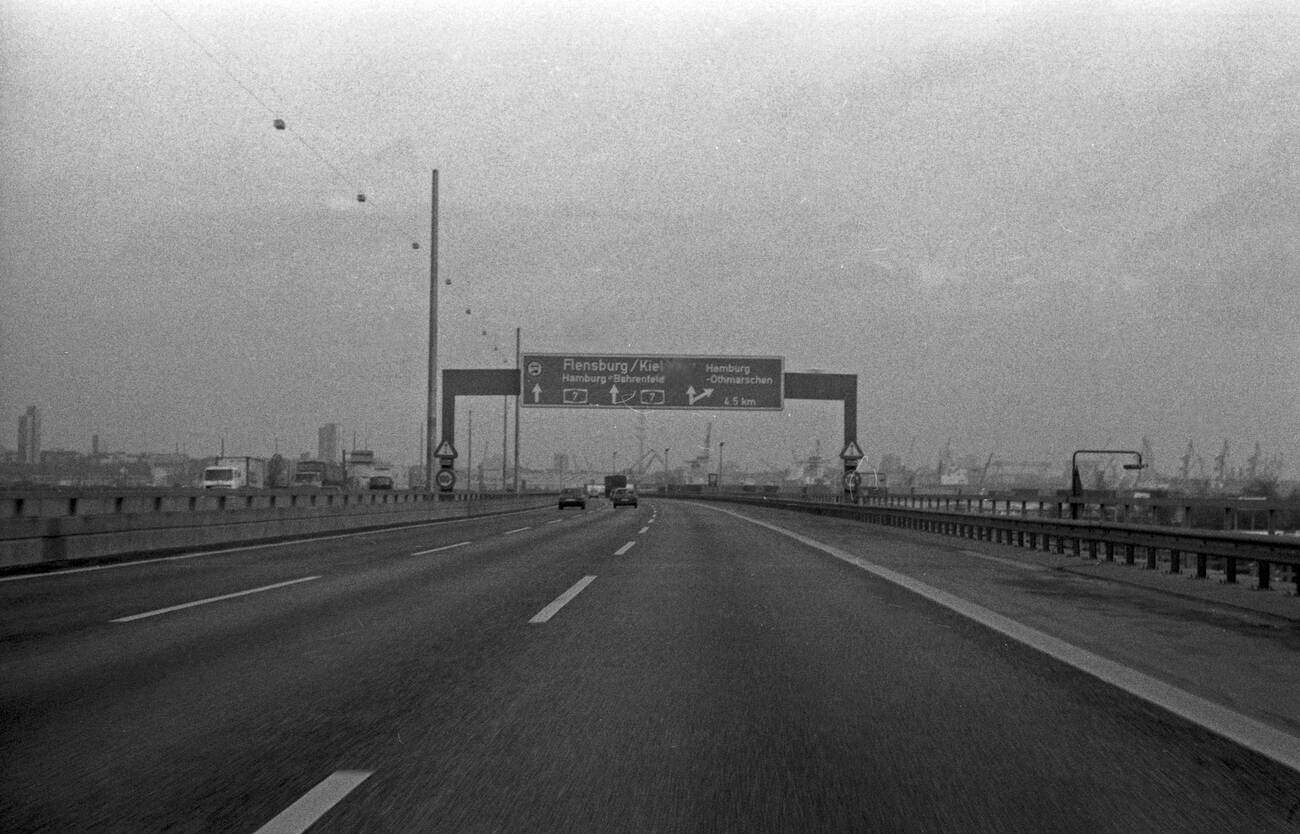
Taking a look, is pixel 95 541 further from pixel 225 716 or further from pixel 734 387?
pixel 734 387

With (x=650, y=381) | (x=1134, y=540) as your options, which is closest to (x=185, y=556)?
(x=1134, y=540)

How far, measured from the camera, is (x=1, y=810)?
12.4 feet

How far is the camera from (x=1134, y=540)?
A: 14.5 m

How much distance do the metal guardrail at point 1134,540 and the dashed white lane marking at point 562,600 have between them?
7193mm

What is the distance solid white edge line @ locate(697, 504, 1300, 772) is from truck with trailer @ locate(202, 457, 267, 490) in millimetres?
44865

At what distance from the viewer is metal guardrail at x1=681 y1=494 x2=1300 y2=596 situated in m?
11.0

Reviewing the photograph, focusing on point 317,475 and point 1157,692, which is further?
point 317,475

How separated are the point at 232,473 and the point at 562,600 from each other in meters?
45.9

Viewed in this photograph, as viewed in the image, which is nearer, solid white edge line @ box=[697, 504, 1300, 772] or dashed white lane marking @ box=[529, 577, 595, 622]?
solid white edge line @ box=[697, 504, 1300, 772]

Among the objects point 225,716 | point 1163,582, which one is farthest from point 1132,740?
point 1163,582

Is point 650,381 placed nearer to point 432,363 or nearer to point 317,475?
point 432,363

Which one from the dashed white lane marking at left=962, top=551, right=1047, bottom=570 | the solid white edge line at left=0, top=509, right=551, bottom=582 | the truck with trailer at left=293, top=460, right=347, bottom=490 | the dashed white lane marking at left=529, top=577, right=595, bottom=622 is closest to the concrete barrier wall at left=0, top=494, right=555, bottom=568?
the solid white edge line at left=0, top=509, right=551, bottom=582

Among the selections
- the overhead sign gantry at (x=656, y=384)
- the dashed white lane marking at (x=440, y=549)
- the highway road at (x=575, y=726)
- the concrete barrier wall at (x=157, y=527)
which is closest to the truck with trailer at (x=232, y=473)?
the overhead sign gantry at (x=656, y=384)

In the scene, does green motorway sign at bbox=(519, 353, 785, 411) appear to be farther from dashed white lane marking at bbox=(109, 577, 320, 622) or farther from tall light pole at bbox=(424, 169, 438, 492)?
dashed white lane marking at bbox=(109, 577, 320, 622)
